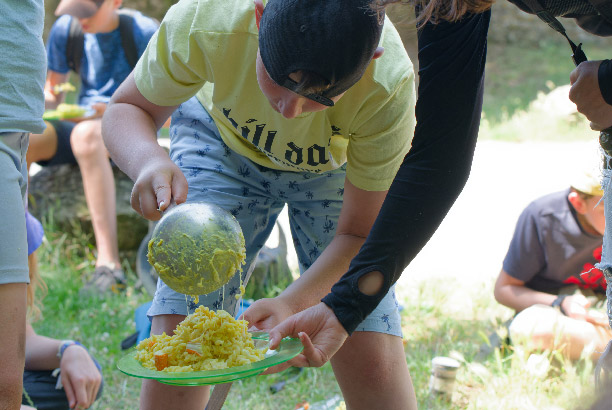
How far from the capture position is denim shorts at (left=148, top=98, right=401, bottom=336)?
228cm

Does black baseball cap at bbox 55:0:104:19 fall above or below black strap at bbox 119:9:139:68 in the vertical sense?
above

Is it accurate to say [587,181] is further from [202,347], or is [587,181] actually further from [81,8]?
[81,8]

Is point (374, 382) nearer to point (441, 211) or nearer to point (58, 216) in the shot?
point (441, 211)

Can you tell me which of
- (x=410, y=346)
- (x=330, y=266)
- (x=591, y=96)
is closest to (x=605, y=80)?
(x=591, y=96)

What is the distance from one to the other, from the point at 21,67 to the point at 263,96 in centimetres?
64

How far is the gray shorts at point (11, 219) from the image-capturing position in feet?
5.57

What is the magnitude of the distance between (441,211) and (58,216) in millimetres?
3730

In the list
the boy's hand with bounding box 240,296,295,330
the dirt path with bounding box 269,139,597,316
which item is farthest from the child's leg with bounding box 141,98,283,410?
the dirt path with bounding box 269,139,597,316

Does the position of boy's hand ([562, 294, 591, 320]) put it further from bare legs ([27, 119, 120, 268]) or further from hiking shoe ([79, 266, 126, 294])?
bare legs ([27, 119, 120, 268])

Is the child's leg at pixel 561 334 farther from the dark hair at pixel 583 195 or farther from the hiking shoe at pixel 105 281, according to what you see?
the hiking shoe at pixel 105 281

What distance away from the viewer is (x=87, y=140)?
186 inches

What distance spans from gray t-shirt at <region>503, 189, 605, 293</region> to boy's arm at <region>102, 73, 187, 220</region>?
210 cm

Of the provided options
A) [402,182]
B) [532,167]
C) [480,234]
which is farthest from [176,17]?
[532,167]

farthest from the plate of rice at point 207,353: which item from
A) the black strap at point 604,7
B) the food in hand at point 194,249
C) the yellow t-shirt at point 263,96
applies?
the black strap at point 604,7
